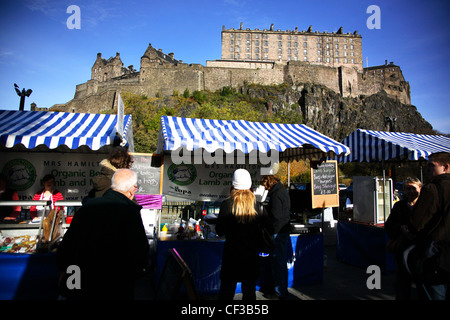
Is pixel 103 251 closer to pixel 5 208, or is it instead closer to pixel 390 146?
pixel 5 208

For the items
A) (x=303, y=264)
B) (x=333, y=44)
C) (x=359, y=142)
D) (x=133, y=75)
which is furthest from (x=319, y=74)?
(x=303, y=264)

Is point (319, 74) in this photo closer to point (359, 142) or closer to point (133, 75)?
point (133, 75)

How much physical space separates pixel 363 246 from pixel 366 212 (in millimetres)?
740

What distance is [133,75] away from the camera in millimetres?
56250

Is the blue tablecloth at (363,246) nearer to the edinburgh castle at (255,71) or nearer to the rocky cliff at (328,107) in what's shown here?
the rocky cliff at (328,107)

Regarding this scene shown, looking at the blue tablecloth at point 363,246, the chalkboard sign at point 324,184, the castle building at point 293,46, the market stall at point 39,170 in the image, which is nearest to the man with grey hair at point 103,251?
the market stall at point 39,170

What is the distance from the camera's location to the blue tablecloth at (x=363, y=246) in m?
4.97

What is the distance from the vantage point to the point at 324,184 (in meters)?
5.71

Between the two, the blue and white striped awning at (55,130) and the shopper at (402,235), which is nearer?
the shopper at (402,235)

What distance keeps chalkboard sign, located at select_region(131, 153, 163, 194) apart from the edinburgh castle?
51.1 meters

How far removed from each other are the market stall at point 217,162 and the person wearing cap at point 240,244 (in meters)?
1.34

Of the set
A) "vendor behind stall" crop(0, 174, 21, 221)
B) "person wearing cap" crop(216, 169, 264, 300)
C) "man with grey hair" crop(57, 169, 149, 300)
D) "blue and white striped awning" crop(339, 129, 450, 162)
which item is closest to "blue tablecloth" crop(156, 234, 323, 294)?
"person wearing cap" crop(216, 169, 264, 300)

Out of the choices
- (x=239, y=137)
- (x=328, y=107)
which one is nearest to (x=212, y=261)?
(x=239, y=137)
